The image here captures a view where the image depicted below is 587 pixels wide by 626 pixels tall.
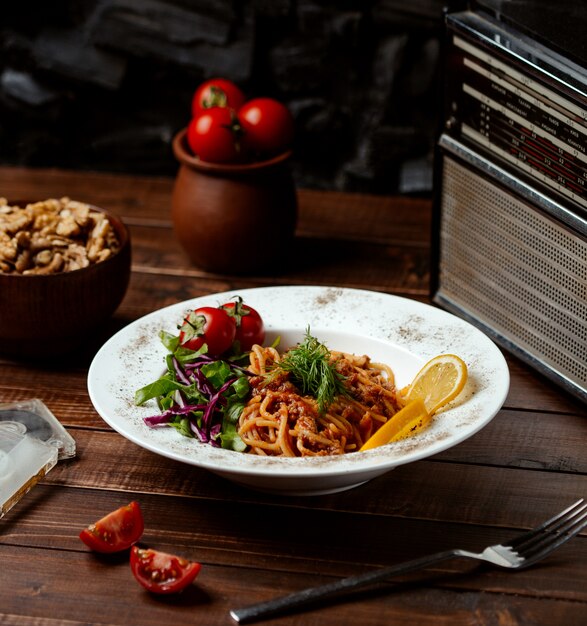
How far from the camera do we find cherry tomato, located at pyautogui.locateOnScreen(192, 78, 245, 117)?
2.10 meters

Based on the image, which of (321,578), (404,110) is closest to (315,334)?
(321,578)

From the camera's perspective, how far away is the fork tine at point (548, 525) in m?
1.36

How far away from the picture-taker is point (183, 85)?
2691mm

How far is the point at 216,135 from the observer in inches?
80.3

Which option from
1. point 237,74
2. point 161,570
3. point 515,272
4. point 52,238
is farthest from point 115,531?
point 237,74

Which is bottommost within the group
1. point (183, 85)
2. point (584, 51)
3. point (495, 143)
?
point (183, 85)

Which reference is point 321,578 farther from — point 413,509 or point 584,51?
point 584,51

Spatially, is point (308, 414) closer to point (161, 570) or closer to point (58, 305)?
point (161, 570)

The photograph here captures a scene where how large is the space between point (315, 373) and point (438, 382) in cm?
19

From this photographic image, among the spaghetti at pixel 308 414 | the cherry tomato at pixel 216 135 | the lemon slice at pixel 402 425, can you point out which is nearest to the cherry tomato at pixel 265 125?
the cherry tomato at pixel 216 135

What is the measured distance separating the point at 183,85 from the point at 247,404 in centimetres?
138

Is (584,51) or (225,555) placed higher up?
(584,51)

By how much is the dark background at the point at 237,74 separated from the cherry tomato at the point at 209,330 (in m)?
1.13

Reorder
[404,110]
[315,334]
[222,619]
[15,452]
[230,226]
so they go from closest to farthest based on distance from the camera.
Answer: [222,619]
[15,452]
[315,334]
[230,226]
[404,110]
